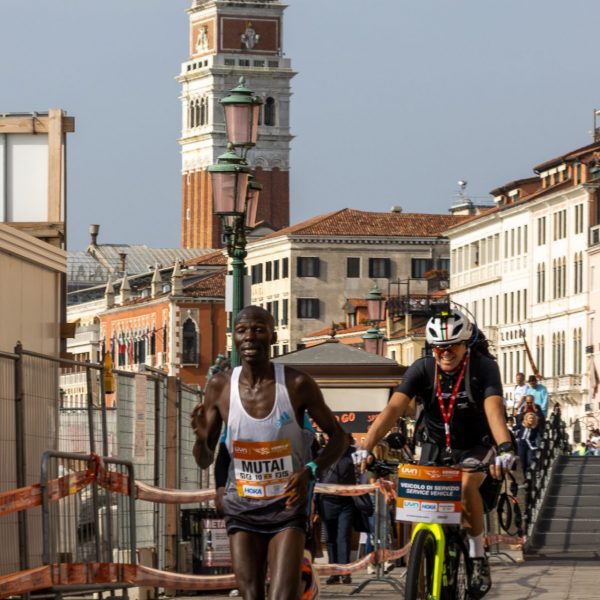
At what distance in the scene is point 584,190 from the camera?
9562 cm

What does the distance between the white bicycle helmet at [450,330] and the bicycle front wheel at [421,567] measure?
3.26ft

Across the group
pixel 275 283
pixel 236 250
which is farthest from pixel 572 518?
pixel 275 283

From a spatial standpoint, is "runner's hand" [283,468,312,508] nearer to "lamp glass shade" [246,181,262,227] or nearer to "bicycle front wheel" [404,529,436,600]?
"bicycle front wheel" [404,529,436,600]

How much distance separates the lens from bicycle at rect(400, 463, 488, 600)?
11.5 m

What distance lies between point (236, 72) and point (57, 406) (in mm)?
170469

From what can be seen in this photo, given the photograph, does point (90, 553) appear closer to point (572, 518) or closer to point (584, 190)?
point (572, 518)

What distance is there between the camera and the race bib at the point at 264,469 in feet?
35.1

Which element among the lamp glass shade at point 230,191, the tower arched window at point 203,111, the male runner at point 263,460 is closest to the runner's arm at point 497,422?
the male runner at point 263,460

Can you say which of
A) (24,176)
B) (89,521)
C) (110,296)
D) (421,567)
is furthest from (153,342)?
(421,567)

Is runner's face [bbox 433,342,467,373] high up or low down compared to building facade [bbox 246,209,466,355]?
down

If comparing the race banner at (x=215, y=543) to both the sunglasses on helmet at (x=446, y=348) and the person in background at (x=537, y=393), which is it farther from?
the person in background at (x=537, y=393)

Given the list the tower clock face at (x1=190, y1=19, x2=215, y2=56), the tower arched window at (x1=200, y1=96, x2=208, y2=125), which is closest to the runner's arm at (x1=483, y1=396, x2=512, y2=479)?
the tower clock face at (x1=190, y1=19, x2=215, y2=56)

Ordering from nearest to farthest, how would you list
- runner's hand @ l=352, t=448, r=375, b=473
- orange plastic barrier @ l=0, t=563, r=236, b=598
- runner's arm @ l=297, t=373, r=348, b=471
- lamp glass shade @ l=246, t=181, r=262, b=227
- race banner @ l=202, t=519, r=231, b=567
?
1. runner's arm @ l=297, t=373, r=348, b=471
2. orange plastic barrier @ l=0, t=563, r=236, b=598
3. runner's hand @ l=352, t=448, r=375, b=473
4. race banner @ l=202, t=519, r=231, b=567
5. lamp glass shade @ l=246, t=181, r=262, b=227

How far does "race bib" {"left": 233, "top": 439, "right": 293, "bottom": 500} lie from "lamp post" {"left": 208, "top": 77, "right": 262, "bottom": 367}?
1159 cm
